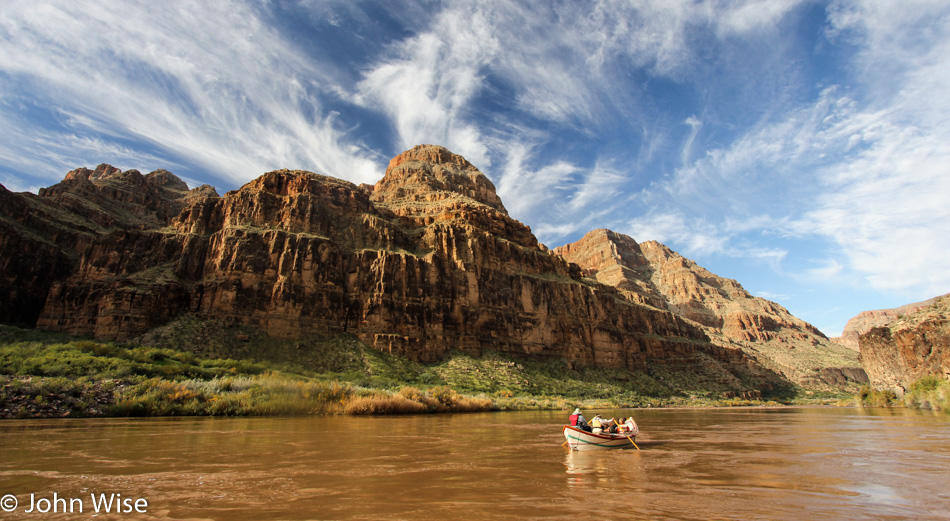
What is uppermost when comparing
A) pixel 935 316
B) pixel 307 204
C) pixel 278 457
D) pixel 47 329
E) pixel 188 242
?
pixel 307 204

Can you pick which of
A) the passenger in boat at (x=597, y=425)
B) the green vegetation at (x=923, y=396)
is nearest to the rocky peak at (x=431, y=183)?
the green vegetation at (x=923, y=396)

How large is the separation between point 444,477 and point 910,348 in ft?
170

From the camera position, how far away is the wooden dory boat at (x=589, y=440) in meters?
15.8

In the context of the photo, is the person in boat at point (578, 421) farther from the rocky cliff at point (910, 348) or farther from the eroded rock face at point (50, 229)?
the eroded rock face at point (50, 229)

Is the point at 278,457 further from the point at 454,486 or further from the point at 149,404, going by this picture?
the point at 149,404

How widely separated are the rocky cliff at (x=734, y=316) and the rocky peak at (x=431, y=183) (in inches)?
2049

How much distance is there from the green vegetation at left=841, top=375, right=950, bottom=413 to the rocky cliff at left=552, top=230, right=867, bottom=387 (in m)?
64.0

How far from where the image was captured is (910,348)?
4147 centimetres

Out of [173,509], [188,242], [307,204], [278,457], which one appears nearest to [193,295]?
[188,242]

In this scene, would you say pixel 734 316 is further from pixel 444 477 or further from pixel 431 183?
pixel 444 477

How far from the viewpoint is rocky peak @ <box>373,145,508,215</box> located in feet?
337

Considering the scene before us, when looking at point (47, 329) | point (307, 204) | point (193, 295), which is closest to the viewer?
point (47, 329)

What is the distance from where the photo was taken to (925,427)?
75.8 ft

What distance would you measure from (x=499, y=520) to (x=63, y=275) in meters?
76.9
